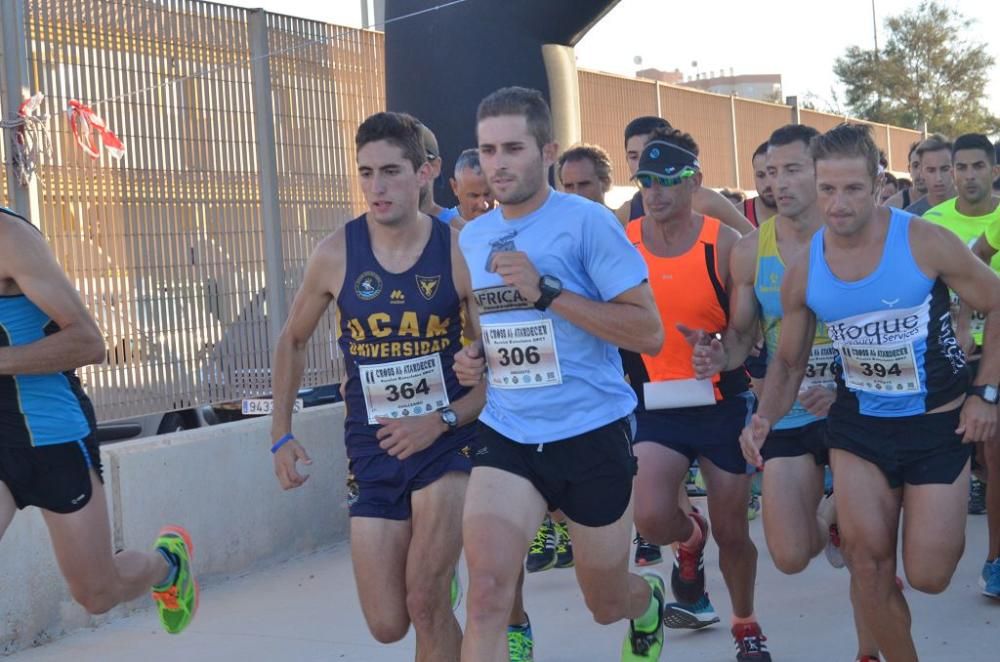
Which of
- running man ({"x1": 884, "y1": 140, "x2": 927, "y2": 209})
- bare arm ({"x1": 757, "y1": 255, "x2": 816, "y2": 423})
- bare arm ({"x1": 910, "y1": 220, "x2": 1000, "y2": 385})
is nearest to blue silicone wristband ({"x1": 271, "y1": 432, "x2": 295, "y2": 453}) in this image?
bare arm ({"x1": 757, "y1": 255, "x2": 816, "y2": 423})

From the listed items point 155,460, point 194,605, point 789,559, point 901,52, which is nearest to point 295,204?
point 155,460

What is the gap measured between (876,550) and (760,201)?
407 centimetres

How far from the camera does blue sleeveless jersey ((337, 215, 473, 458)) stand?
5.02 m

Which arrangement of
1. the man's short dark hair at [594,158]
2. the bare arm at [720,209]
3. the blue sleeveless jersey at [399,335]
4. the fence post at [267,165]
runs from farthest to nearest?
the fence post at [267,165] → the man's short dark hair at [594,158] → the bare arm at [720,209] → the blue sleeveless jersey at [399,335]

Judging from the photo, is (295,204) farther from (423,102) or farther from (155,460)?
(155,460)

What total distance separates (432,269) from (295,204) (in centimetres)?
436

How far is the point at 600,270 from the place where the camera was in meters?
4.71

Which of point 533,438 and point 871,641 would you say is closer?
point 533,438

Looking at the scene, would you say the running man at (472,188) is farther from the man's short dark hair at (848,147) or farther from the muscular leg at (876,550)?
the muscular leg at (876,550)

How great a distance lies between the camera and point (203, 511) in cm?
786

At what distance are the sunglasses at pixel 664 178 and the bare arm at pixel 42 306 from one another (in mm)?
2415

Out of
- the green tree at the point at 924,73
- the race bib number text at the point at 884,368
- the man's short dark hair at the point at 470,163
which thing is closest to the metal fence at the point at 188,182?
the man's short dark hair at the point at 470,163

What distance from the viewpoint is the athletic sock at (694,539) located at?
6193 millimetres

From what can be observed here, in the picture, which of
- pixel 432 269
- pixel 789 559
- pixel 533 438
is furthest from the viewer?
pixel 789 559
